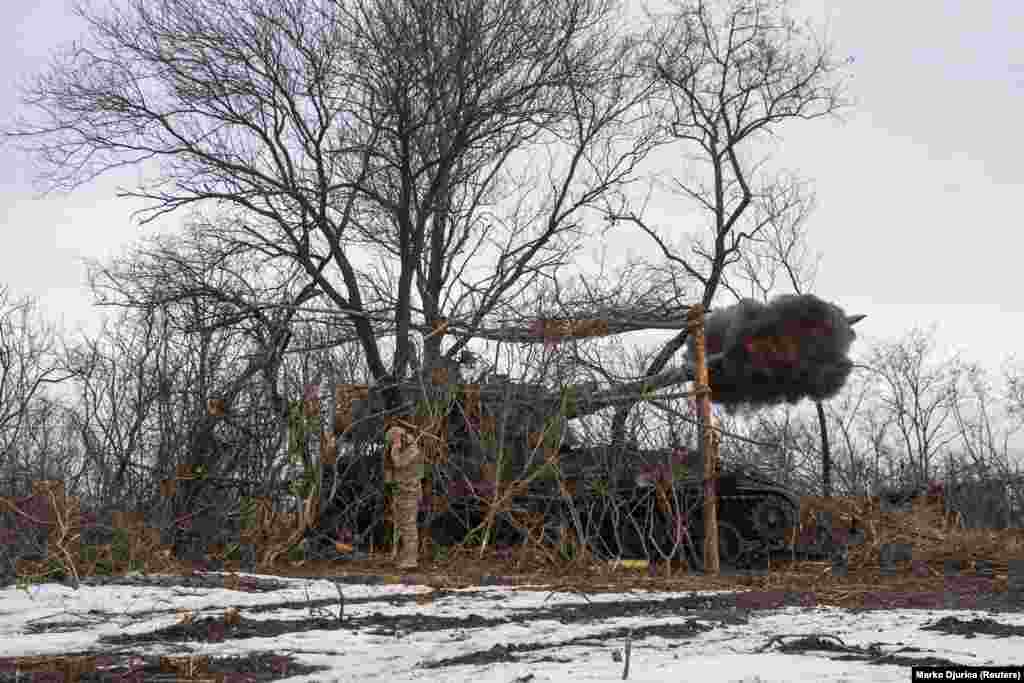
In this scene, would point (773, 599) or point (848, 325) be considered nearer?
point (773, 599)

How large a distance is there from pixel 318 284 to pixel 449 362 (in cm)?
656

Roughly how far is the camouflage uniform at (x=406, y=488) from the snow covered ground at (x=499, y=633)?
250cm

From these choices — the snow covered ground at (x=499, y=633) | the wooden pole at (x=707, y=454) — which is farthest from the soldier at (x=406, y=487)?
the wooden pole at (x=707, y=454)

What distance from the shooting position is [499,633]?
20.4ft

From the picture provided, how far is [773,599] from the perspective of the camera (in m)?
8.20

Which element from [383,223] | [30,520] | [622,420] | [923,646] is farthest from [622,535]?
[383,223]

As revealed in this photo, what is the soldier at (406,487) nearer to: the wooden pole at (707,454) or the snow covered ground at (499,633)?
the snow covered ground at (499,633)

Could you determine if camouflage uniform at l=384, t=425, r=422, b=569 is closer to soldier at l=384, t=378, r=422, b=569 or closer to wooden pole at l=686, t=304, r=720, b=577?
soldier at l=384, t=378, r=422, b=569

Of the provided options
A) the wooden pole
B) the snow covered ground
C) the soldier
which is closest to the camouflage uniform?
the soldier

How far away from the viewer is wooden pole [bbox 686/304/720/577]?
11609mm

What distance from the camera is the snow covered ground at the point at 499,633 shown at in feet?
15.7

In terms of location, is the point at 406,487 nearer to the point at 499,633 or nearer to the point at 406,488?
the point at 406,488

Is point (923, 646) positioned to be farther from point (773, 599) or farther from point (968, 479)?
point (968, 479)

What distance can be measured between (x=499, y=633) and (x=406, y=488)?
17.5ft
